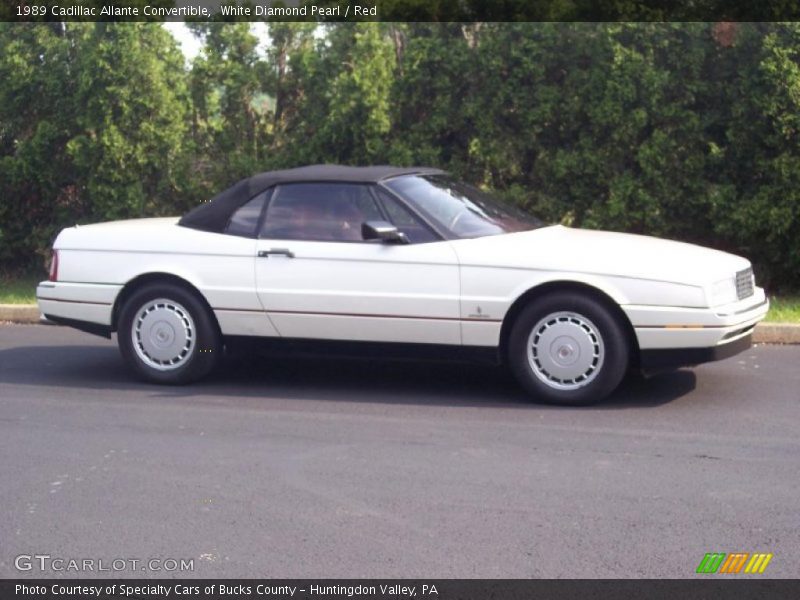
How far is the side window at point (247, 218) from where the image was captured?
26.8 feet

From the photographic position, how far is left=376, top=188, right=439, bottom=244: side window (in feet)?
25.5

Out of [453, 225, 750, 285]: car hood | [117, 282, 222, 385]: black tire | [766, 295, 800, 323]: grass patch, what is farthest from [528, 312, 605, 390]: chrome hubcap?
[766, 295, 800, 323]: grass patch

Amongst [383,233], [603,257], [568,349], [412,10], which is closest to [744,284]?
[603,257]

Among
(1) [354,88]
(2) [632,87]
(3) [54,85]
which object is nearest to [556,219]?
(2) [632,87]

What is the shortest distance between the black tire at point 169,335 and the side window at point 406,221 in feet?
4.77

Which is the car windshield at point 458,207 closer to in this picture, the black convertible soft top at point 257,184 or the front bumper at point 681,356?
the black convertible soft top at point 257,184

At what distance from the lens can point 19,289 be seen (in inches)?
504

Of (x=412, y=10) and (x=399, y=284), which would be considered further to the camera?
(x=412, y=10)

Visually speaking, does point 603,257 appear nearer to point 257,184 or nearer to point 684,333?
point 684,333

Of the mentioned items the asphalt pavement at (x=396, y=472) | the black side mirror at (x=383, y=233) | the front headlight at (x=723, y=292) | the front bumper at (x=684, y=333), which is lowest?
the asphalt pavement at (x=396, y=472)
